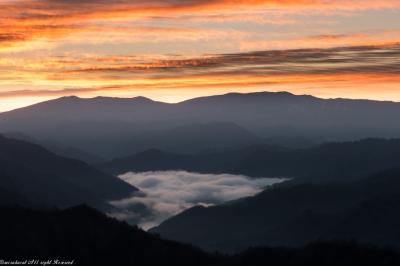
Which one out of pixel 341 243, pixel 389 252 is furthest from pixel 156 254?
pixel 389 252

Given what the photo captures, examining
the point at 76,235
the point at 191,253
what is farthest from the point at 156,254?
the point at 76,235

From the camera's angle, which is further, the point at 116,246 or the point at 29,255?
the point at 116,246

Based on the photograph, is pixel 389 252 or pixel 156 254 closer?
pixel 389 252

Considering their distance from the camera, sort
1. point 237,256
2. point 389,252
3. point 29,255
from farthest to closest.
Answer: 1. point 237,256
2. point 29,255
3. point 389,252

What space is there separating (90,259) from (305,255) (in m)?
55.5

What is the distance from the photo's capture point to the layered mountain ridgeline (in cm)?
16812

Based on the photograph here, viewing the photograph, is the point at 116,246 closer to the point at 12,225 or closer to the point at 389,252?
the point at 12,225

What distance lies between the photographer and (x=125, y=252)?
19412cm

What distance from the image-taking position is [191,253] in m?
199

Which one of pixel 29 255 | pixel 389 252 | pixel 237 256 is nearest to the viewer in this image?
pixel 389 252

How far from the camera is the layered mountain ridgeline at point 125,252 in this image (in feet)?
552

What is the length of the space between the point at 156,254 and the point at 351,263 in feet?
182

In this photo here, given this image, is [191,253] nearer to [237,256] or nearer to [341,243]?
[237,256]

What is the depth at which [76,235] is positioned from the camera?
195750 mm
